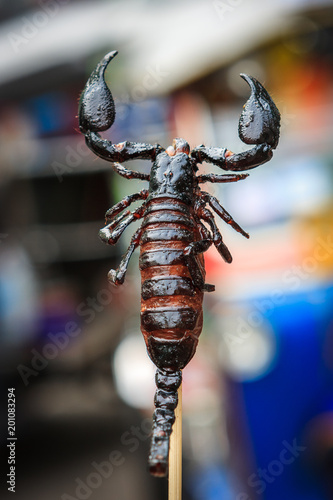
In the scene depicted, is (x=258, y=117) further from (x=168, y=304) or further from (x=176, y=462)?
(x=176, y=462)

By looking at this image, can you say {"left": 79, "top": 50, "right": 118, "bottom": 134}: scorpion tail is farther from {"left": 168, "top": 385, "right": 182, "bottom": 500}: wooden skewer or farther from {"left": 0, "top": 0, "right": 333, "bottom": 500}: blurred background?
{"left": 0, "top": 0, "right": 333, "bottom": 500}: blurred background

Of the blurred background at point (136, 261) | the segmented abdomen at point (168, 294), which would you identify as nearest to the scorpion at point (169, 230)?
the segmented abdomen at point (168, 294)

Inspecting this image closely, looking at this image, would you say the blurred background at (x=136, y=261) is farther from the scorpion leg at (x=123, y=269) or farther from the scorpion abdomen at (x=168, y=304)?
the scorpion abdomen at (x=168, y=304)

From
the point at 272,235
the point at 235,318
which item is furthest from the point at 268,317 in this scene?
the point at 272,235

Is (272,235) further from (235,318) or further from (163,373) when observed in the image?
(163,373)

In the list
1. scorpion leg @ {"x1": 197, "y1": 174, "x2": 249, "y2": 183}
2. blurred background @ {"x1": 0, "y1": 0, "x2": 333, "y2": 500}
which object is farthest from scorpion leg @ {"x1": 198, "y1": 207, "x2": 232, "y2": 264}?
blurred background @ {"x1": 0, "y1": 0, "x2": 333, "y2": 500}

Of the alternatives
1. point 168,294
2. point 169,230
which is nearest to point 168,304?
point 168,294
